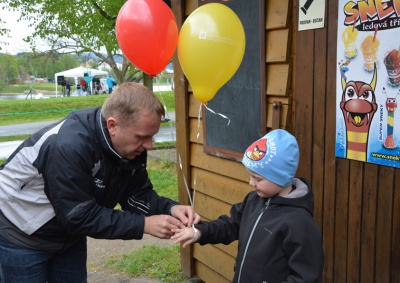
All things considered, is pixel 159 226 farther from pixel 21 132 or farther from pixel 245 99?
pixel 21 132

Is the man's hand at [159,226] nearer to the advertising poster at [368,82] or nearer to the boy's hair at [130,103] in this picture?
the boy's hair at [130,103]

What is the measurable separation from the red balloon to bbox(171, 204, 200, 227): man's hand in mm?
947

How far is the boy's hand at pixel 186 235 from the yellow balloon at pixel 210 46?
0.83 metres

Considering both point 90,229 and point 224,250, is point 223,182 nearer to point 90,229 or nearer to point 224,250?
point 224,250

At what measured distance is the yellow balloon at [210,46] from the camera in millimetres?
2369

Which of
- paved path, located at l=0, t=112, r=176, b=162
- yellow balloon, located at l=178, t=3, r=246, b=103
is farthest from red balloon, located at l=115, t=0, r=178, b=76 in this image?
paved path, located at l=0, t=112, r=176, b=162

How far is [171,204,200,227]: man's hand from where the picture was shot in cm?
230

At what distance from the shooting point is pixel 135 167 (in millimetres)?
2244

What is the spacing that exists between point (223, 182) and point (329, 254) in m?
1.18

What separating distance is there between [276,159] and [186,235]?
62 centimetres

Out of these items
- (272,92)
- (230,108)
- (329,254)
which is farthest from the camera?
(230,108)

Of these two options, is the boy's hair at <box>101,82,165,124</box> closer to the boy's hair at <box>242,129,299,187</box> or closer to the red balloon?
the boy's hair at <box>242,129,299,187</box>

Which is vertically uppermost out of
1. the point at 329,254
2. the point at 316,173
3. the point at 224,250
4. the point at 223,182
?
the point at 316,173

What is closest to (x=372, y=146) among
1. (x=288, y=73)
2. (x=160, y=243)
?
(x=288, y=73)
